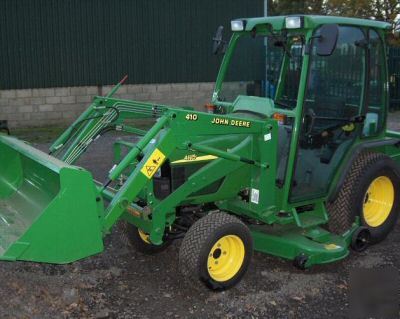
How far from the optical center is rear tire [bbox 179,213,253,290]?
409 cm

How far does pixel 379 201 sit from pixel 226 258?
1.95 meters

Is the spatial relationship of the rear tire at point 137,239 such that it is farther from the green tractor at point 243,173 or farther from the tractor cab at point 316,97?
the tractor cab at point 316,97

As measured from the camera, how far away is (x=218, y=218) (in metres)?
4.23

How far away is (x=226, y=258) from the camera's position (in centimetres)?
435

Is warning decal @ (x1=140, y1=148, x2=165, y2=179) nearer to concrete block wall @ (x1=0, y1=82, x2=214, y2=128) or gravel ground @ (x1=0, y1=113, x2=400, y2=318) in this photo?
gravel ground @ (x1=0, y1=113, x2=400, y2=318)

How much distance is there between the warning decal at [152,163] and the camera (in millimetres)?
3922

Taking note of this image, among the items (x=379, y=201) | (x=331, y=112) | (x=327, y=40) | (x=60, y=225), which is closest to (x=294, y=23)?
(x=327, y=40)

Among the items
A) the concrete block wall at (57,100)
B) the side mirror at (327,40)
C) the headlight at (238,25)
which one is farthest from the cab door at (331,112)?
the concrete block wall at (57,100)

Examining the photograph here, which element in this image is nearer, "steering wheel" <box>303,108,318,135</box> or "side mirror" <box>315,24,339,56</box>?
"side mirror" <box>315,24,339,56</box>

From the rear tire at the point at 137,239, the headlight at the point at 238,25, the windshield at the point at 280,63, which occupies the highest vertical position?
the headlight at the point at 238,25

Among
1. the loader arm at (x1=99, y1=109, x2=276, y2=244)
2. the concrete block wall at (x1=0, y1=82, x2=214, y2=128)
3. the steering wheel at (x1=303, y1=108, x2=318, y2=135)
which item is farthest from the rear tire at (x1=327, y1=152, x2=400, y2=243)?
the concrete block wall at (x1=0, y1=82, x2=214, y2=128)

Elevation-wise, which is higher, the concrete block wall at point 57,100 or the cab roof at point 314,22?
the cab roof at point 314,22

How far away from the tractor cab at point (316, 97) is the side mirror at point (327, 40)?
0.22m

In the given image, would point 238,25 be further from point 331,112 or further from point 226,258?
point 226,258
